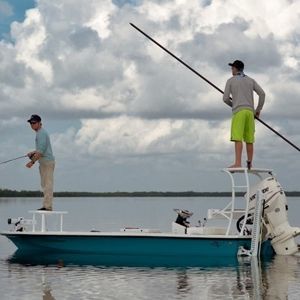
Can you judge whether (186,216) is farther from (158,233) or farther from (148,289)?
(148,289)

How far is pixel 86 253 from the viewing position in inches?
645

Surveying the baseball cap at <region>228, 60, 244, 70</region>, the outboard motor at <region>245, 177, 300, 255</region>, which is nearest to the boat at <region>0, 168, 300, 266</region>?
→ the outboard motor at <region>245, 177, 300, 255</region>

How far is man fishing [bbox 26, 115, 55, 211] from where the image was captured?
1644 centimetres

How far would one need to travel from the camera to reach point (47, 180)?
54.2 feet

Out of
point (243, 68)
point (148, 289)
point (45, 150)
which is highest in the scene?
point (243, 68)

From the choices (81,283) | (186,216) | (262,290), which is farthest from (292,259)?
(81,283)

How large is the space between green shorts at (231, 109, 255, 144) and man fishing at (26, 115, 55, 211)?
12.8ft

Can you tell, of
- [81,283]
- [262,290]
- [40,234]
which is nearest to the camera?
[262,290]

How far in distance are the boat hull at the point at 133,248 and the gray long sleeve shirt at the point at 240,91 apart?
104 inches

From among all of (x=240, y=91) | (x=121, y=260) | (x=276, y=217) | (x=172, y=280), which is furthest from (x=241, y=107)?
(x=172, y=280)

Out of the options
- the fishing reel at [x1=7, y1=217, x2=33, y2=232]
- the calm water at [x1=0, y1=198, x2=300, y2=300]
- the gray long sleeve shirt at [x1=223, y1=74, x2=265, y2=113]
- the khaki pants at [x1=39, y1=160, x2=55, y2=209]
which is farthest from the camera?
the fishing reel at [x1=7, y1=217, x2=33, y2=232]

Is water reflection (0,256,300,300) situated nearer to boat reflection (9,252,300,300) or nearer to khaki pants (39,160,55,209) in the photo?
boat reflection (9,252,300,300)

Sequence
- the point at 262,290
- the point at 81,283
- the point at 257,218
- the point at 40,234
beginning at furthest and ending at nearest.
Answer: the point at 40,234 → the point at 257,218 → the point at 81,283 → the point at 262,290

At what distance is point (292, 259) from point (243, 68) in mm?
3971
